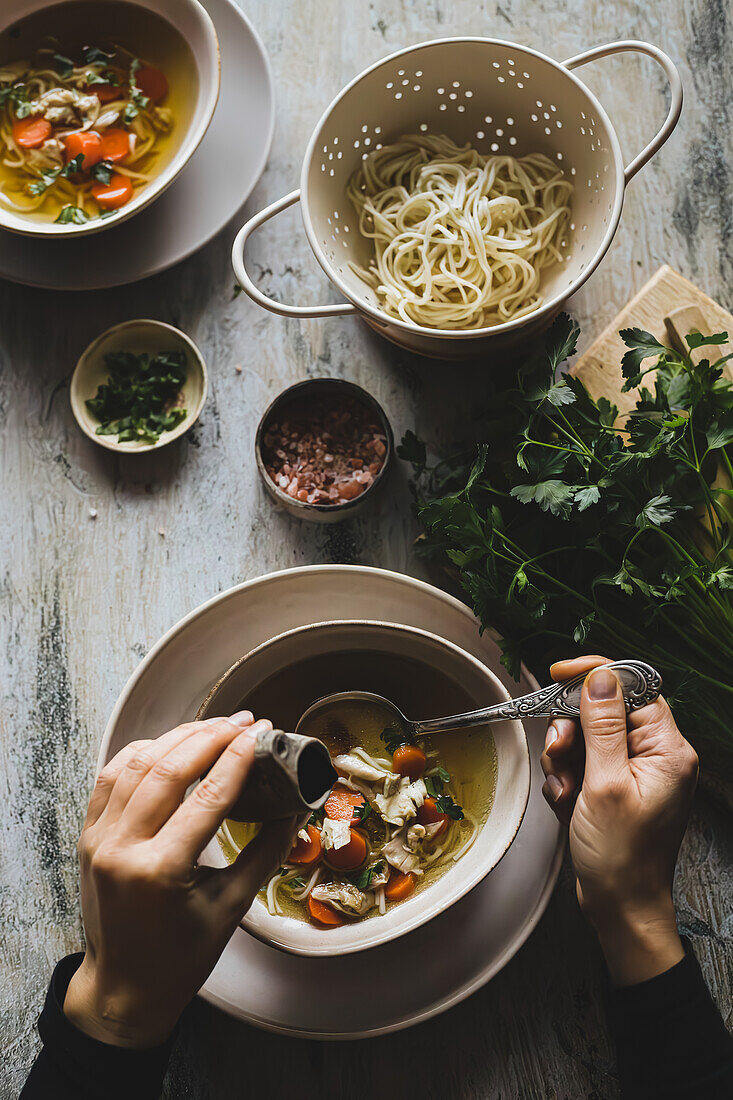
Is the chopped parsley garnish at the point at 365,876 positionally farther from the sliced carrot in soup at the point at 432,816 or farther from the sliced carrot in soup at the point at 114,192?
the sliced carrot in soup at the point at 114,192

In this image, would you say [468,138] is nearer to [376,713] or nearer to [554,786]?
[376,713]

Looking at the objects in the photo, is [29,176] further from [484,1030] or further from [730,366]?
[484,1030]

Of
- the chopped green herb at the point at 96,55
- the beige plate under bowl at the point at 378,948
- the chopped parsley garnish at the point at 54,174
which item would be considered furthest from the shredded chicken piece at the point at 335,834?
the chopped green herb at the point at 96,55

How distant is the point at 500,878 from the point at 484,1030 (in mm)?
452

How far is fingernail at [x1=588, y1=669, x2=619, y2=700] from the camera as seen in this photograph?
157 centimetres

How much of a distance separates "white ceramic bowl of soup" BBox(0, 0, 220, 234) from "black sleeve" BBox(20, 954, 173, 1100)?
172cm

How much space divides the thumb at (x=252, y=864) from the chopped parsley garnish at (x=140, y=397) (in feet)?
3.59

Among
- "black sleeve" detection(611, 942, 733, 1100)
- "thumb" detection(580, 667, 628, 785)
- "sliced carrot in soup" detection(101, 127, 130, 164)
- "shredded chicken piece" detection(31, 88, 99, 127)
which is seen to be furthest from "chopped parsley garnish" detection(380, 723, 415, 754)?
"shredded chicken piece" detection(31, 88, 99, 127)

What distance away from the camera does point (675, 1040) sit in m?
1.62

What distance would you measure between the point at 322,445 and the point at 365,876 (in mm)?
1034

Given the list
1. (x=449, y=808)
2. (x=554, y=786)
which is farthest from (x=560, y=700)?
(x=449, y=808)

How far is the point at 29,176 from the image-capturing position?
2098 mm

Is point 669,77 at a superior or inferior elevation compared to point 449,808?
superior

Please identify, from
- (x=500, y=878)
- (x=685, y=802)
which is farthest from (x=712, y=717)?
(x=500, y=878)
